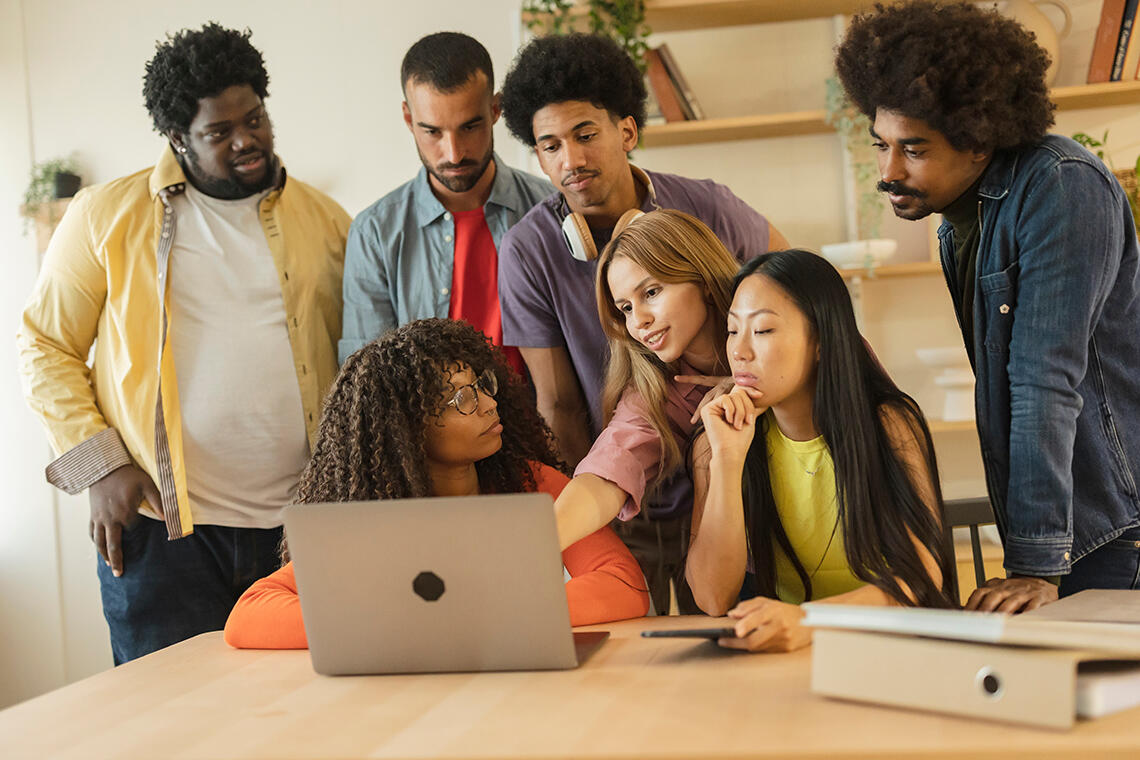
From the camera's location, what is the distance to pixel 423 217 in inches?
92.5

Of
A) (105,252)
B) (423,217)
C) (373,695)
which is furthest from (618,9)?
(373,695)

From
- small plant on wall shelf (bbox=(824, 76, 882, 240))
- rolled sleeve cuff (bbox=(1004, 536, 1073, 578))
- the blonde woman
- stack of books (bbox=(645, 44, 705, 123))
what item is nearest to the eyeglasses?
the blonde woman

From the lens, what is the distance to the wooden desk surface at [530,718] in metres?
0.85

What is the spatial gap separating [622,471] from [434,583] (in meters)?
0.52

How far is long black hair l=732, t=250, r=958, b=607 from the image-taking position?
1.38 meters

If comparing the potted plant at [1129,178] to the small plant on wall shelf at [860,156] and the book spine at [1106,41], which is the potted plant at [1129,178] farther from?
the small plant on wall shelf at [860,156]

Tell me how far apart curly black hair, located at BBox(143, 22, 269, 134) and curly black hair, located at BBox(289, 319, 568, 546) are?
89 cm

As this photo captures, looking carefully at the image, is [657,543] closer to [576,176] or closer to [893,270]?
[576,176]

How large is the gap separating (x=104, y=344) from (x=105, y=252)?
217 mm

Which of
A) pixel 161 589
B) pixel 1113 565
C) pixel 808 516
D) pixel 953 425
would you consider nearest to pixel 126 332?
pixel 161 589

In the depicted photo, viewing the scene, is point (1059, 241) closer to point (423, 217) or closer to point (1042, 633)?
point (1042, 633)

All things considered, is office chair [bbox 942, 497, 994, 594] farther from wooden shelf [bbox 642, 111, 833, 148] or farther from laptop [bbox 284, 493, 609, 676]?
wooden shelf [bbox 642, 111, 833, 148]

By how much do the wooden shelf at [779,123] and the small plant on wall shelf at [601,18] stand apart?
0.25 meters

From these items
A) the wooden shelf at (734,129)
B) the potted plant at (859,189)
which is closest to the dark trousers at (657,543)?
the potted plant at (859,189)
